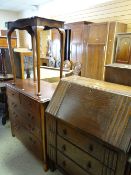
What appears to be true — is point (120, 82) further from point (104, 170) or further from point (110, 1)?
point (110, 1)

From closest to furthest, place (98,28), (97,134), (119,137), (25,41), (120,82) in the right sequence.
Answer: (119,137)
(97,134)
(120,82)
(98,28)
(25,41)

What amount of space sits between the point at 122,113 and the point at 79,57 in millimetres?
3695

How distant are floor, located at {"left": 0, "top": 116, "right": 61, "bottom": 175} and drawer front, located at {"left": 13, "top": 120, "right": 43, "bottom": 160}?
13cm

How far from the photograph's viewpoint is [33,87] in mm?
1923

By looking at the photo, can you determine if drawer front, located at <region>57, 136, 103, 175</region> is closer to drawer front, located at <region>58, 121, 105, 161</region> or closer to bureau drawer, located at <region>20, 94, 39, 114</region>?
drawer front, located at <region>58, 121, 105, 161</region>

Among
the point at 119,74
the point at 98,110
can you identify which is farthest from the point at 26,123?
the point at 119,74

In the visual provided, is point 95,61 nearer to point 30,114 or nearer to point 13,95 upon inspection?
point 13,95

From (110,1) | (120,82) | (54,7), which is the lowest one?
(120,82)

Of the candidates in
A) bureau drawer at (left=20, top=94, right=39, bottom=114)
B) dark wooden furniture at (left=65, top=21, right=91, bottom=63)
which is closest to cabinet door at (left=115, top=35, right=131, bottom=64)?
dark wooden furniture at (left=65, top=21, right=91, bottom=63)

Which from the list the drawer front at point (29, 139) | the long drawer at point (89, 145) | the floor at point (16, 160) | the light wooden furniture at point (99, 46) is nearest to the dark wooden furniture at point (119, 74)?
the long drawer at point (89, 145)

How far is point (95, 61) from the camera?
4047 mm

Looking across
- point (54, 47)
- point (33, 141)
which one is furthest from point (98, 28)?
point (33, 141)

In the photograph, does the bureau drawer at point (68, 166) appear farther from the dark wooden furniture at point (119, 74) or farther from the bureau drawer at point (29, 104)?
the dark wooden furniture at point (119, 74)

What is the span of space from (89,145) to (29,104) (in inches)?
32.8
